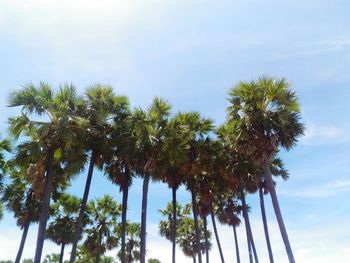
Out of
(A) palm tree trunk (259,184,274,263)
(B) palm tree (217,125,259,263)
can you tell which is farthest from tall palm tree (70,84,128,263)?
(A) palm tree trunk (259,184,274,263)

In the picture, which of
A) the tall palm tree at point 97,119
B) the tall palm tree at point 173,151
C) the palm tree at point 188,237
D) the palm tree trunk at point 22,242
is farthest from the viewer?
the palm tree at point 188,237

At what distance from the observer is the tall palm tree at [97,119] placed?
17203mm

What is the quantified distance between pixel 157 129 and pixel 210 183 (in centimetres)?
657

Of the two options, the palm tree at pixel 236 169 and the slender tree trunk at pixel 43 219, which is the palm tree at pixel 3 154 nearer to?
the slender tree trunk at pixel 43 219

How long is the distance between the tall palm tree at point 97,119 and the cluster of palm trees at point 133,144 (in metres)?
0.05

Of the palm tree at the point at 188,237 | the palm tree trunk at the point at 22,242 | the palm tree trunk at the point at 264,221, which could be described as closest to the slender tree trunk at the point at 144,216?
the palm tree trunk at the point at 22,242

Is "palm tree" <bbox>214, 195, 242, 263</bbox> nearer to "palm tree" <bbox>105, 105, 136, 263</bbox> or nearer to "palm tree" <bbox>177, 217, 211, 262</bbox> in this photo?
"palm tree" <bbox>177, 217, 211, 262</bbox>

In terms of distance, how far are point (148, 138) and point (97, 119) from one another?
2.78 meters

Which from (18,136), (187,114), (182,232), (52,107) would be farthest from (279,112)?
(182,232)

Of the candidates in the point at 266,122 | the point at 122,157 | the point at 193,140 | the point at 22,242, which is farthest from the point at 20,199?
the point at 266,122

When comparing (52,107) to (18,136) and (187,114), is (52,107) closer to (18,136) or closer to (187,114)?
(18,136)

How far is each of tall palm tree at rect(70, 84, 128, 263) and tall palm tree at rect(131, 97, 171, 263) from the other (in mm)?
1280

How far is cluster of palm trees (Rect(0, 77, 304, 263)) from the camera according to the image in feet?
51.2

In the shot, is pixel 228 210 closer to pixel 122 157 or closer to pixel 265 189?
pixel 265 189
